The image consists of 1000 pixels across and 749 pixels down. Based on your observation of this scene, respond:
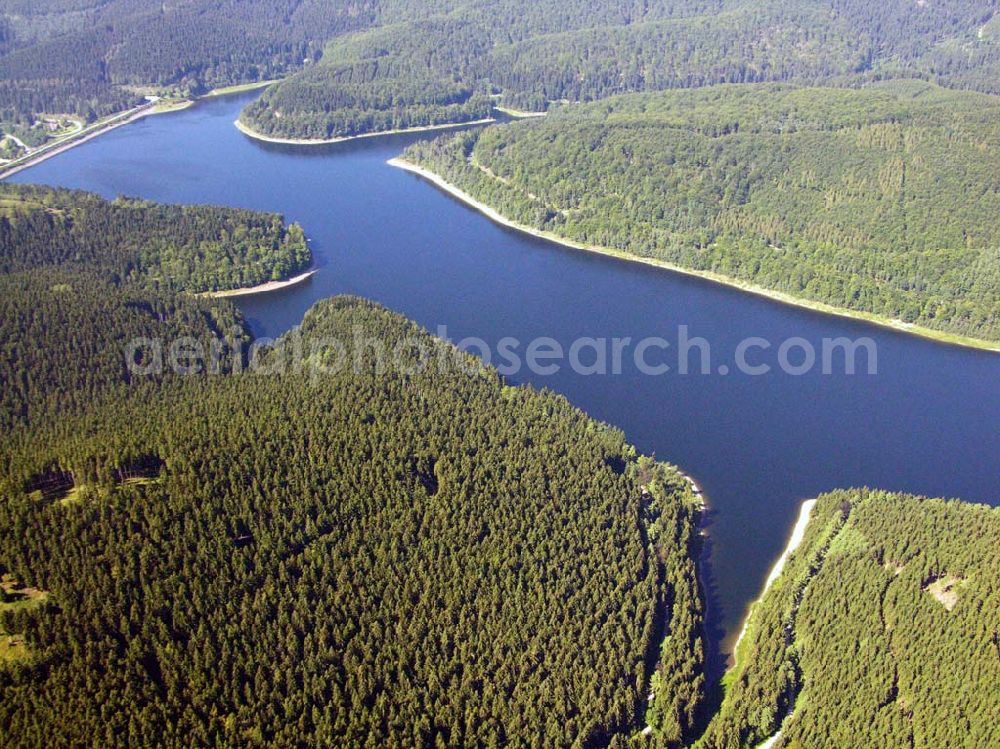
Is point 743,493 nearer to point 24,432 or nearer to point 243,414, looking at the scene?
point 243,414

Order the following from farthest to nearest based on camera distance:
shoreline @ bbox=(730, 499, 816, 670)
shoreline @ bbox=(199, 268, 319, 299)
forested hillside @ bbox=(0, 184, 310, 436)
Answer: shoreline @ bbox=(199, 268, 319, 299) < forested hillside @ bbox=(0, 184, 310, 436) < shoreline @ bbox=(730, 499, 816, 670)

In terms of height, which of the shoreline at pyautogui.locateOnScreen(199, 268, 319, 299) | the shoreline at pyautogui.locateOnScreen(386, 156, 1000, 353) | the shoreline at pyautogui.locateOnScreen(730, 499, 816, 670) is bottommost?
the shoreline at pyautogui.locateOnScreen(730, 499, 816, 670)

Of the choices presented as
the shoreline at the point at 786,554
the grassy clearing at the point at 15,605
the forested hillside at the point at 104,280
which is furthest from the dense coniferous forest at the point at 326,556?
the shoreline at the point at 786,554

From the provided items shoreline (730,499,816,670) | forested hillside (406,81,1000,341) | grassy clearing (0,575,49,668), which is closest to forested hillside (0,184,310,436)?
grassy clearing (0,575,49,668)

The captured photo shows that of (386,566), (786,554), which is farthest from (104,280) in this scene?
(786,554)

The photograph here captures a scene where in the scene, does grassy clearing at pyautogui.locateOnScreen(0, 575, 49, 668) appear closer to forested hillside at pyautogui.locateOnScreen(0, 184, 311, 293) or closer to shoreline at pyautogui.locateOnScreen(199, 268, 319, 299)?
shoreline at pyautogui.locateOnScreen(199, 268, 319, 299)

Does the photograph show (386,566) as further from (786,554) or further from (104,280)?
(104,280)
